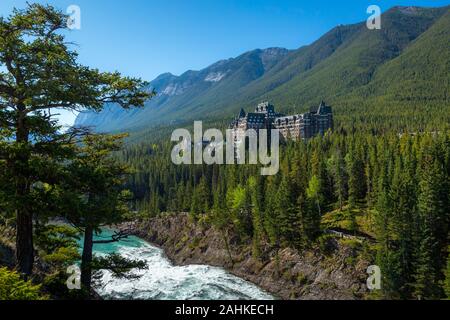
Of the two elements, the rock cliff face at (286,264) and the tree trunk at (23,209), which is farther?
the rock cliff face at (286,264)

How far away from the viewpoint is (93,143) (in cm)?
2033

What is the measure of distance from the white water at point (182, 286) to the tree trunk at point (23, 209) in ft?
115

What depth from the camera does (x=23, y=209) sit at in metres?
12.7

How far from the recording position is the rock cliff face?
5409 centimetres

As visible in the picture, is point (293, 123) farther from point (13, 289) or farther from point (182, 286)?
point (13, 289)

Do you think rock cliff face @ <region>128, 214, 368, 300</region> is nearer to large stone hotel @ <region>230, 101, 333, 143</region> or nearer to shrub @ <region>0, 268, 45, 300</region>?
shrub @ <region>0, 268, 45, 300</region>

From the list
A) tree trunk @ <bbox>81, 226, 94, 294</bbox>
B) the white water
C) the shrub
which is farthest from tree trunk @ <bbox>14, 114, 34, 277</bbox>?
the white water

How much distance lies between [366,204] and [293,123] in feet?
306

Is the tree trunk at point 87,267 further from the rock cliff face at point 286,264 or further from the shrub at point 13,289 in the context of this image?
the rock cliff face at point 286,264

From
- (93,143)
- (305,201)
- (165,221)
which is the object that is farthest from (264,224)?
(93,143)

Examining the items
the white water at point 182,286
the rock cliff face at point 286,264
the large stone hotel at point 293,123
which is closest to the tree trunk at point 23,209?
the white water at point 182,286

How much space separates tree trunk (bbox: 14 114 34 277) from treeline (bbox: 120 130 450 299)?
1021cm

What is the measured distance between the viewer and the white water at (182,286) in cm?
5352

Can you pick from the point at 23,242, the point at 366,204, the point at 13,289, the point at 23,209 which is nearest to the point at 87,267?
the point at 23,242
